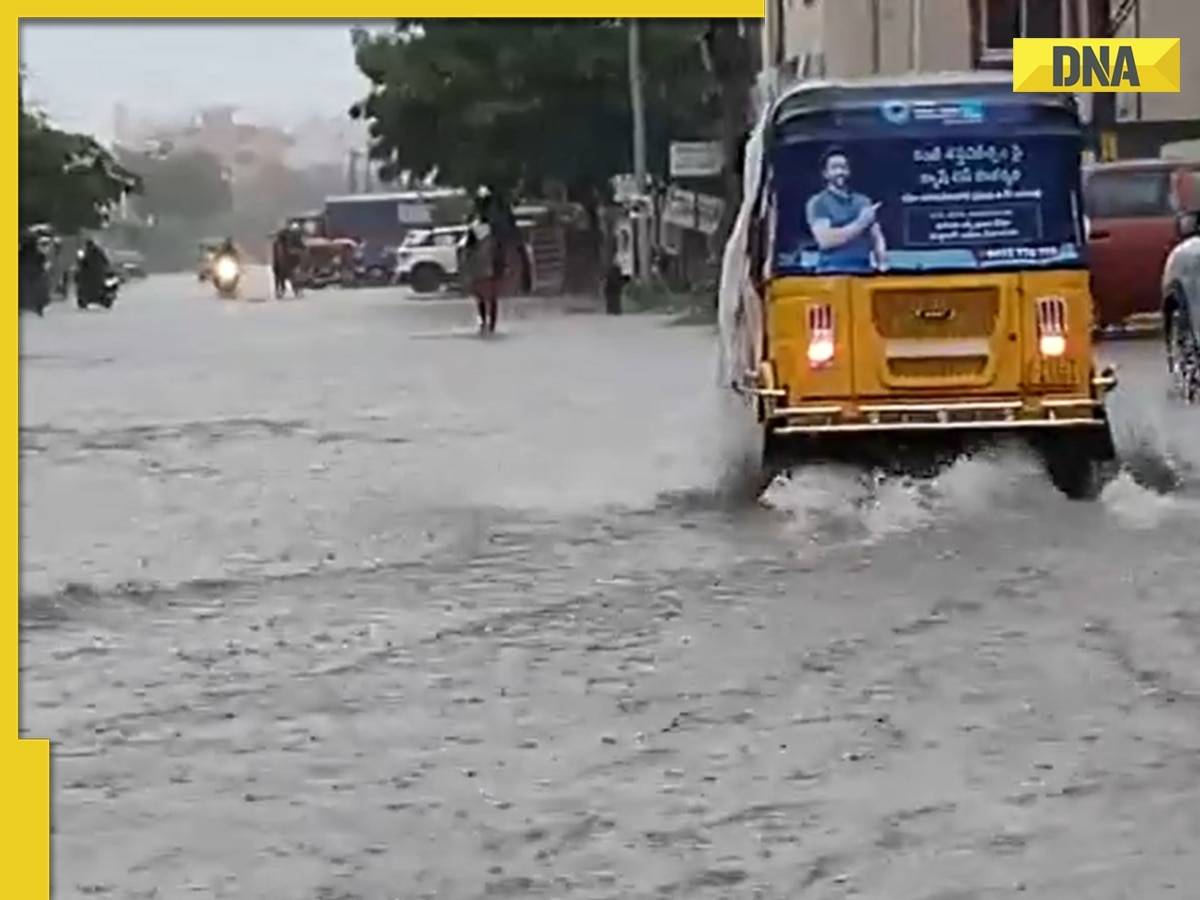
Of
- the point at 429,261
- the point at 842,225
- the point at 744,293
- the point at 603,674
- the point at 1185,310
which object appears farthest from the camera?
the point at 429,261

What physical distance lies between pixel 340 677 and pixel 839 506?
16.4 ft

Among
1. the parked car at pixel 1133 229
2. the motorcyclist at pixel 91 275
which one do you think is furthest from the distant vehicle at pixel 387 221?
the parked car at pixel 1133 229

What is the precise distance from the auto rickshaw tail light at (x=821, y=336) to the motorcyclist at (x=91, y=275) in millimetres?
6502

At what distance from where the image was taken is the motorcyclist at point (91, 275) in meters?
19.5

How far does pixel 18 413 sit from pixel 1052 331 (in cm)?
1041

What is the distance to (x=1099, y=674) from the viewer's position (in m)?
7.78

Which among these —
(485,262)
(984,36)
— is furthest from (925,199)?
(984,36)

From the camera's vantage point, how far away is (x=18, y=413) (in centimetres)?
215

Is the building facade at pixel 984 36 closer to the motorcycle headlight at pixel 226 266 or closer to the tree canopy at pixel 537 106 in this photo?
the tree canopy at pixel 537 106

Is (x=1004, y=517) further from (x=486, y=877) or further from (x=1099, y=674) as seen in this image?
(x=486, y=877)

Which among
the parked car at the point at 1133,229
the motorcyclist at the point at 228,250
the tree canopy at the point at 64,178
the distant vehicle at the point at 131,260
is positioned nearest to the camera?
the tree canopy at the point at 64,178

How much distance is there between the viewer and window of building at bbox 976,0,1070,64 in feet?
123

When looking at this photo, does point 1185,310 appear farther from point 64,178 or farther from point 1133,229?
point 64,178

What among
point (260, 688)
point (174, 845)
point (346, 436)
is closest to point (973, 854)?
point (174, 845)
